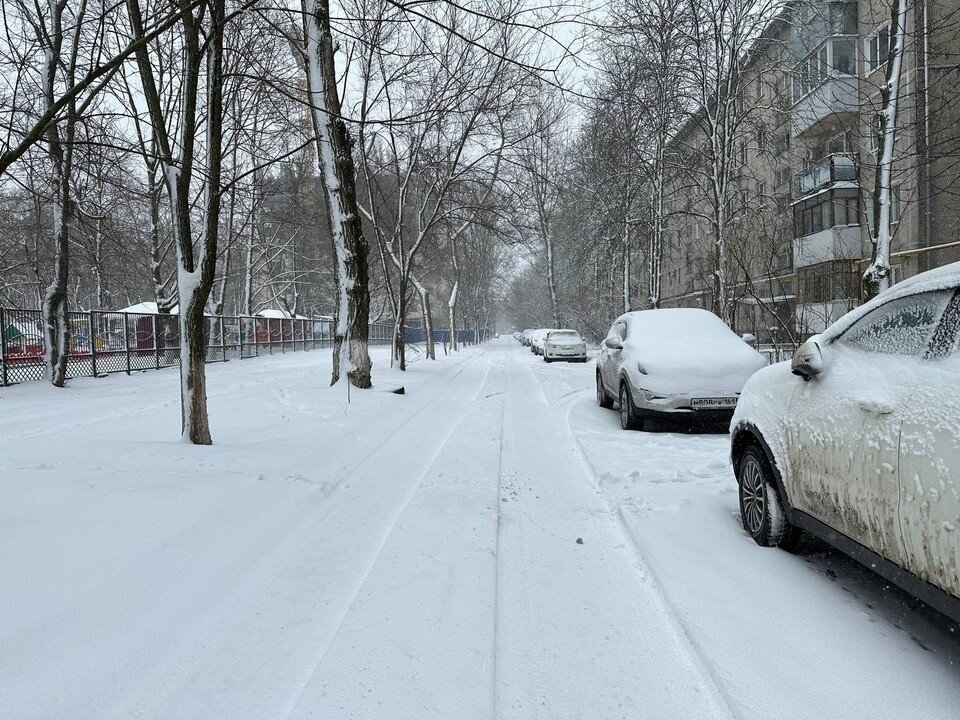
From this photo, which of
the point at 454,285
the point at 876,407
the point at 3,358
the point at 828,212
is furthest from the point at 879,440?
the point at 454,285

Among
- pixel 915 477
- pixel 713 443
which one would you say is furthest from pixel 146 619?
pixel 713 443

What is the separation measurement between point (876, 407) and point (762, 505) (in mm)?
1460

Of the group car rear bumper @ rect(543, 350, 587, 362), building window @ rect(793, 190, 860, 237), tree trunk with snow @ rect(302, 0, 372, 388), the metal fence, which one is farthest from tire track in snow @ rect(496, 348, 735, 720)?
car rear bumper @ rect(543, 350, 587, 362)

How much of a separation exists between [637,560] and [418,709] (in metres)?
1.89

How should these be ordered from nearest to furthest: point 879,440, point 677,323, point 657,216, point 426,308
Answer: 1. point 879,440
2. point 677,323
3. point 657,216
4. point 426,308

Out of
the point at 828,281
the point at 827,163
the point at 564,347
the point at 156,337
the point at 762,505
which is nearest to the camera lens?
the point at 762,505

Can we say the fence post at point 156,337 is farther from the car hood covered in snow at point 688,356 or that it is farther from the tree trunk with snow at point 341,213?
the car hood covered in snow at point 688,356

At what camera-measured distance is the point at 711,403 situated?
7980 mm

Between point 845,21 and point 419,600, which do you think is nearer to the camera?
point 419,600

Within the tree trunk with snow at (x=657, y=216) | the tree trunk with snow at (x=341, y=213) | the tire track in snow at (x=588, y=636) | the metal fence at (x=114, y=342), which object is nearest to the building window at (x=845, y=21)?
the tree trunk with snow at (x=657, y=216)

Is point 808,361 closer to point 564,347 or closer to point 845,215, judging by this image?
point 845,215

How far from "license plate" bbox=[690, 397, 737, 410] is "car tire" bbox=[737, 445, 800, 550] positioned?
3.67 metres

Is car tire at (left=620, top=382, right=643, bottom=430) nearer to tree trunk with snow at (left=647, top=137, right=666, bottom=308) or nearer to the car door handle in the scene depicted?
the car door handle

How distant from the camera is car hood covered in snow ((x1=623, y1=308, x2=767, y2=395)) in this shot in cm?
802
